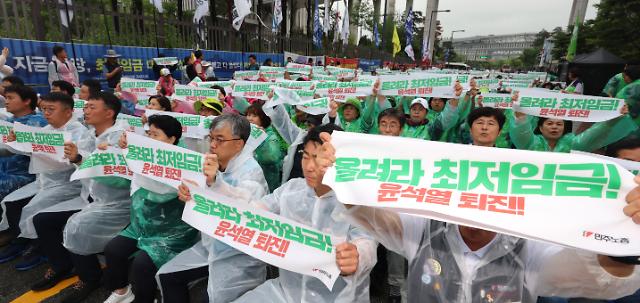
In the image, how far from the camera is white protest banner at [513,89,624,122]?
12.8 feet

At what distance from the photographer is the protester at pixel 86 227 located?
2.83 meters

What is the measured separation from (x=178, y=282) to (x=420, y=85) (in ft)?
13.2

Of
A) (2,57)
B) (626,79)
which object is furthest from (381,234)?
(2,57)

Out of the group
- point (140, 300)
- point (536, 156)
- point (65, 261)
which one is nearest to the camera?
point (536, 156)

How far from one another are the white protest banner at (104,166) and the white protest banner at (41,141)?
1.76 feet

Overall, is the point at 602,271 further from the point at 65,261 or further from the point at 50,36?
the point at 50,36

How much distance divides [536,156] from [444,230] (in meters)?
0.55

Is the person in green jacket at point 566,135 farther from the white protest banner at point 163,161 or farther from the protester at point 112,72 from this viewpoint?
the protester at point 112,72

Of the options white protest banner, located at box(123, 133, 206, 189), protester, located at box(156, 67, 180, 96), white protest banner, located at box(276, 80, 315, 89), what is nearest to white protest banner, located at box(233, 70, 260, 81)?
protester, located at box(156, 67, 180, 96)

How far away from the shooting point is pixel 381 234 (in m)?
1.75

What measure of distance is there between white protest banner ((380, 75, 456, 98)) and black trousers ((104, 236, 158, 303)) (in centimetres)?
398

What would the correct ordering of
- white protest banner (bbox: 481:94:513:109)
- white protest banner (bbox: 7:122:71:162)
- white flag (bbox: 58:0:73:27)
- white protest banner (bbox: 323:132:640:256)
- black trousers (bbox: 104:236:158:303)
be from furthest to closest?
white flag (bbox: 58:0:73:27)
white protest banner (bbox: 481:94:513:109)
white protest banner (bbox: 7:122:71:162)
black trousers (bbox: 104:236:158:303)
white protest banner (bbox: 323:132:640:256)

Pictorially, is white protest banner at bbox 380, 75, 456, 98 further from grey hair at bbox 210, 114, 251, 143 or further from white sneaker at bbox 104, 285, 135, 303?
white sneaker at bbox 104, 285, 135, 303

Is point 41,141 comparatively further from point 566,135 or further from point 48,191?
point 566,135
